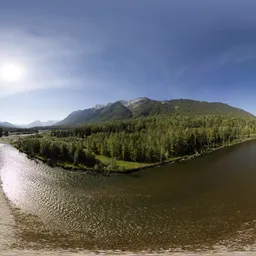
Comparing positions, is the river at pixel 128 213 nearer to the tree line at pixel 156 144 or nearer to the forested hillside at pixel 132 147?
the forested hillside at pixel 132 147

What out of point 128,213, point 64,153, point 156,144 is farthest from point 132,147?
point 128,213

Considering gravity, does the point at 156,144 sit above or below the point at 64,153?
above

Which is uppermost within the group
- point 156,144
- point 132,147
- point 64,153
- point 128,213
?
point 156,144

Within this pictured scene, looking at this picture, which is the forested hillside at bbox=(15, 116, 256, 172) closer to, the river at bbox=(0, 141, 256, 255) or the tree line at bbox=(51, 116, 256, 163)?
the tree line at bbox=(51, 116, 256, 163)

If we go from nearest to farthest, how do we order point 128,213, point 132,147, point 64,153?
point 128,213 → point 64,153 → point 132,147

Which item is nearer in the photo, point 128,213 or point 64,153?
point 128,213

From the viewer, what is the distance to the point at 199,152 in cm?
9469

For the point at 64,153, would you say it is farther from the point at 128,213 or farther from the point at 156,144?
the point at 128,213

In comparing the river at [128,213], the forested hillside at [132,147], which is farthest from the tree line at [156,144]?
the river at [128,213]

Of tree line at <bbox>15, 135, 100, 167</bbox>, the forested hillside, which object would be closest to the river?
tree line at <bbox>15, 135, 100, 167</bbox>

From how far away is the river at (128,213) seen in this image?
25.5m

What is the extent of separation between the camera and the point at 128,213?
34312 millimetres

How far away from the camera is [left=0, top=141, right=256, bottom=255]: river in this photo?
25484 mm

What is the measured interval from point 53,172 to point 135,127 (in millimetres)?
95972
